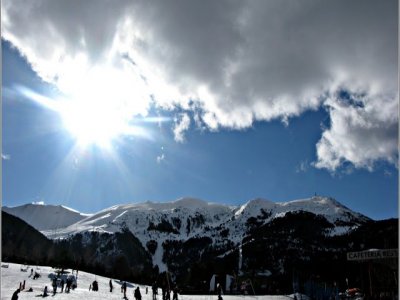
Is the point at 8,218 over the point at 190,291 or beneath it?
over

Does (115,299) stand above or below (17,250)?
below

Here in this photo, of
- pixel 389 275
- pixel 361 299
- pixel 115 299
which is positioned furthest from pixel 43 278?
pixel 389 275

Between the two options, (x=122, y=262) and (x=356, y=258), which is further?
(x=122, y=262)

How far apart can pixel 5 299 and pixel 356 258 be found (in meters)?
31.2

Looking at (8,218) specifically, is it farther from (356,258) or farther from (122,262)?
(356,258)

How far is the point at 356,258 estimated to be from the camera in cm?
3688

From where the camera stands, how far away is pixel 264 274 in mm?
188875

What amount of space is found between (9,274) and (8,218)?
131 meters

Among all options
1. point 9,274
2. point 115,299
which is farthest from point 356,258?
point 9,274

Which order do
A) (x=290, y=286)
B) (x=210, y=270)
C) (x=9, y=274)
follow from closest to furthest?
(x=9, y=274) < (x=290, y=286) < (x=210, y=270)

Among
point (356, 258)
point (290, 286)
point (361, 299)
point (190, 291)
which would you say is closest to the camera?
point (356, 258)

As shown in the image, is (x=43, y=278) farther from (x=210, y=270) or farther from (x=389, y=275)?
(x=210, y=270)

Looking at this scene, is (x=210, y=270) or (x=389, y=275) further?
(x=210, y=270)

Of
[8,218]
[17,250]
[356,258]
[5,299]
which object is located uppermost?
[8,218]
